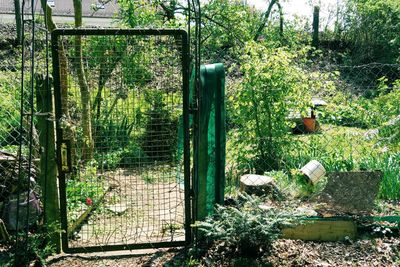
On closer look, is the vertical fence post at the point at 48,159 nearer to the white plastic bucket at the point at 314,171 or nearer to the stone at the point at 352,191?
the stone at the point at 352,191

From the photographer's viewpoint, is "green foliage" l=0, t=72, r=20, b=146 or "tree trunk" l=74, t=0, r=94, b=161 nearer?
"tree trunk" l=74, t=0, r=94, b=161

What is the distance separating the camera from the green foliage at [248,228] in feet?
13.0

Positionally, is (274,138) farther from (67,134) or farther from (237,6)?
(237,6)

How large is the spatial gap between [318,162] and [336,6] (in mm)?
14310

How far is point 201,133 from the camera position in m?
4.34

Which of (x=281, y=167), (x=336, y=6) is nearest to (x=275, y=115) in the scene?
(x=281, y=167)

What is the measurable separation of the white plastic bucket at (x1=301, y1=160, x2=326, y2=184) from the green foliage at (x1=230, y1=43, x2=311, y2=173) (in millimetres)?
827

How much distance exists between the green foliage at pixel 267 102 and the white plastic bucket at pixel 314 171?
32.6 inches

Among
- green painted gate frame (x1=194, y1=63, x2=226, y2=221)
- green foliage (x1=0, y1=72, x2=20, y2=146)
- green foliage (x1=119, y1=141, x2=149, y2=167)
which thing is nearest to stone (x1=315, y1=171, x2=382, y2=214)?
green painted gate frame (x1=194, y1=63, x2=226, y2=221)

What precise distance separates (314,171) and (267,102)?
4.20 feet

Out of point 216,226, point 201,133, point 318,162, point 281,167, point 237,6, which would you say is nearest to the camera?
point 216,226

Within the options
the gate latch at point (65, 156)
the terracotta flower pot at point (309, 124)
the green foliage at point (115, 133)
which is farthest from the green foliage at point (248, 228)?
the terracotta flower pot at point (309, 124)

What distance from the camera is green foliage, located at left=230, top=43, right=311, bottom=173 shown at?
20.5 ft

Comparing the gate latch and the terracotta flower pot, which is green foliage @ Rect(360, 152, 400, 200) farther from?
the terracotta flower pot
